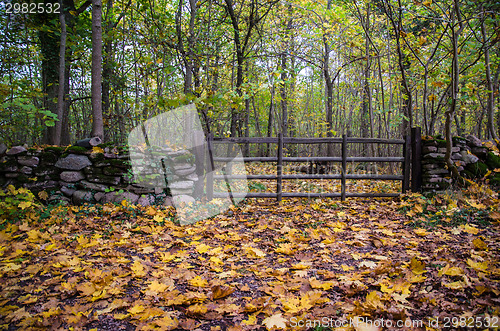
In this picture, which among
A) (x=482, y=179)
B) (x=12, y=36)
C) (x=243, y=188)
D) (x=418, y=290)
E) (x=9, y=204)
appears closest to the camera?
(x=418, y=290)

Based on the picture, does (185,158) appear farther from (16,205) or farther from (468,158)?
(468,158)

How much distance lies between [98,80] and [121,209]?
2.62 m

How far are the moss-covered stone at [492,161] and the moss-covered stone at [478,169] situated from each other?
148 millimetres

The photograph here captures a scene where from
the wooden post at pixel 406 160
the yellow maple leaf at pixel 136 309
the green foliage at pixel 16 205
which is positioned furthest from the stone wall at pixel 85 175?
the wooden post at pixel 406 160

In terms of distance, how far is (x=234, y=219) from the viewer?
457 centimetres

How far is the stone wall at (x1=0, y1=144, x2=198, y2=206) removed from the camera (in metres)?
4.85

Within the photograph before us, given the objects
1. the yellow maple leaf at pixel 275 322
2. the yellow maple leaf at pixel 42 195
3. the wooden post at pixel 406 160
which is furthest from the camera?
the wooden post at pixel 406 160

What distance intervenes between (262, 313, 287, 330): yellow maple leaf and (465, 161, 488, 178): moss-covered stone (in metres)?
5.50

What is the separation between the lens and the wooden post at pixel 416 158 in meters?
5.59

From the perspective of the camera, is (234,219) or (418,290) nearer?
(418,290)

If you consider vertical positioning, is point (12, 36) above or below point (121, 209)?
above

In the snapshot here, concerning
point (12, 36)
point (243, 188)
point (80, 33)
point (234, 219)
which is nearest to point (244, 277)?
point (234, 219)

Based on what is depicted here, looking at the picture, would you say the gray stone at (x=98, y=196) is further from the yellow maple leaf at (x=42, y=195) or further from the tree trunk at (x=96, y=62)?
the tree trunk at (x=96, y=62)

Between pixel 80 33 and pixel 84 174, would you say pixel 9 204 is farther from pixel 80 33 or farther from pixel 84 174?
pixel 80 33
